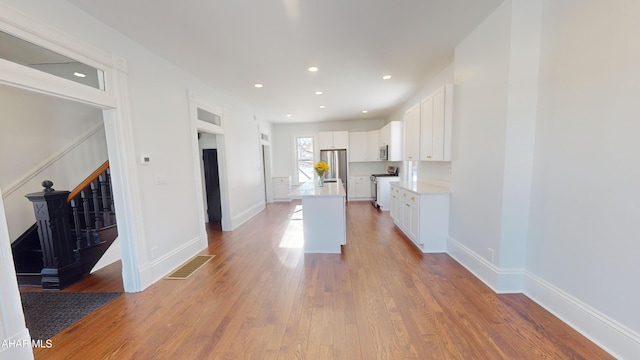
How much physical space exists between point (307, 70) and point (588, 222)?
3409 millimetres

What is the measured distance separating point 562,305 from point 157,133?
444cm

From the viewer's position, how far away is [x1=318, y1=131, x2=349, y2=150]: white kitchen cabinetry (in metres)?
7.41

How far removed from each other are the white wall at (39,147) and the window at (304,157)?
524 cm

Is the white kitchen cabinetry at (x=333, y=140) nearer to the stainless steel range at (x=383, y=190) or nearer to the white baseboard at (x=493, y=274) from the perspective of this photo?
the stainless steel range at (x=383, y=190)

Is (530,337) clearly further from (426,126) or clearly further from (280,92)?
(280,92)

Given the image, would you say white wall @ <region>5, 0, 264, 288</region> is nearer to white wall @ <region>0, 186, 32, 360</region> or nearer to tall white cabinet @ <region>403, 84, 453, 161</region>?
white wall @ <region>0, 186, 32, 360</region>

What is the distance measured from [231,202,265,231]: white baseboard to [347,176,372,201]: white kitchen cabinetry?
9.53 feet

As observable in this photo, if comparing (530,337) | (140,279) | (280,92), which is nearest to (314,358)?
(530,337)

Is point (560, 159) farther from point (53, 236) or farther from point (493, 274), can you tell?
point (53, 236)

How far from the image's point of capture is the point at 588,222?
166 cm

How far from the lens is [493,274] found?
231cm

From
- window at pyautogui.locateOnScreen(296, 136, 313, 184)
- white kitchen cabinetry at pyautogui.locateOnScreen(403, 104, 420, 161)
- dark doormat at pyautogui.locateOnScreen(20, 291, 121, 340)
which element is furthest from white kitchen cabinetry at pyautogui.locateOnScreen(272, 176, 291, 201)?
dark doormat at pyautogui.locateOnScreen(20, 291, 121, 340)

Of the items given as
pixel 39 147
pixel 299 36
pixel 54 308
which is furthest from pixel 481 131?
pixel 39 147

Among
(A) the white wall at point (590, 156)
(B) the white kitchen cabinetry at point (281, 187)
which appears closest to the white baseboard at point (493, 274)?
(A) the white wall at point (590, 156)
